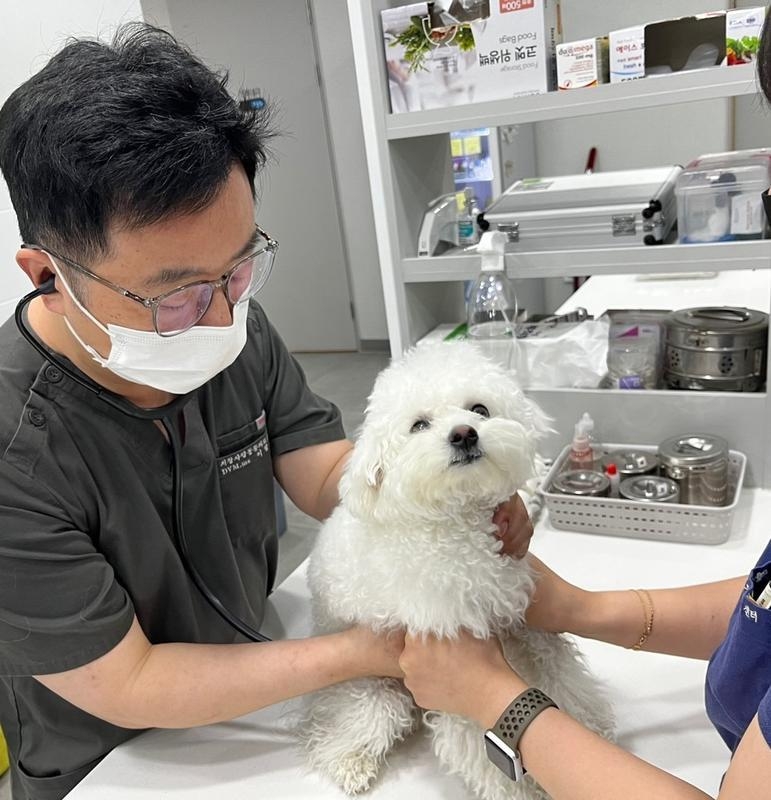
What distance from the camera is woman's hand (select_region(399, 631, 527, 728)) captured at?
31.9 inches

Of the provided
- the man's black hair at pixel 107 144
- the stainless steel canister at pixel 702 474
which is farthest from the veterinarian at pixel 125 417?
the stainless steel canister at pixel 702 474

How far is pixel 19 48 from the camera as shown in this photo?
7.12 ft

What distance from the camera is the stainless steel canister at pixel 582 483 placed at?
1.42 m

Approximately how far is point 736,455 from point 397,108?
105 cm

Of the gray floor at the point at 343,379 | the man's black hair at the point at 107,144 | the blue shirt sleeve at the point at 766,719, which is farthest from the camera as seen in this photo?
the gray floor at the point at 343,379

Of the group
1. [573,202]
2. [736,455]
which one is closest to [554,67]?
[573,202]

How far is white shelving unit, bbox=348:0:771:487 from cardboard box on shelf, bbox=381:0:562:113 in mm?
29

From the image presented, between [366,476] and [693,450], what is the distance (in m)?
0.86

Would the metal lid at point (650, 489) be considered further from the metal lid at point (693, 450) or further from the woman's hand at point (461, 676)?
the woman's hand at point (461, 676)

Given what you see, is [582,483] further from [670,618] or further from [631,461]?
[670,618]

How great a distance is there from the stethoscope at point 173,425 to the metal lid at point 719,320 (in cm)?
110

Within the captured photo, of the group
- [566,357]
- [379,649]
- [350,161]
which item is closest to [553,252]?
[566,357]

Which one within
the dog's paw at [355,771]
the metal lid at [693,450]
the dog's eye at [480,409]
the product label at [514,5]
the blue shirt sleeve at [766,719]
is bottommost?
the dog's paw at [355,771]

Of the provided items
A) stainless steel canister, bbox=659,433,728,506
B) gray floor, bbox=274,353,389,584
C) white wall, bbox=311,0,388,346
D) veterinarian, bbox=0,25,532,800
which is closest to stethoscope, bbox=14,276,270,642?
veterinarian, bbox=0,25,532,800
